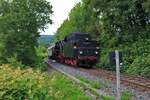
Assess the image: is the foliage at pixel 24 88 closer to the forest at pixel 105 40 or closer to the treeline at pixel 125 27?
the forest at pixel 105 40

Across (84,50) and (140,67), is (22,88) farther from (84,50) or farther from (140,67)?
(84,50)

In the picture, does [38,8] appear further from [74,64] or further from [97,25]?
[74,64]

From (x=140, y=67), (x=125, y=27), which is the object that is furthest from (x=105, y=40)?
(x=140, y=67)

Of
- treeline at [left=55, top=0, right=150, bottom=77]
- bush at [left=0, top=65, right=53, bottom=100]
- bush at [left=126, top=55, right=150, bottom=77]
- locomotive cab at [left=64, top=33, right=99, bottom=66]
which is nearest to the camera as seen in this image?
bush at [left=0, top=65, right=53, bottom=100]

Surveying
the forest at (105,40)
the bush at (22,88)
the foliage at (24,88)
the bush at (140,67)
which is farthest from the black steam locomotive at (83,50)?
the bush at (22,88)

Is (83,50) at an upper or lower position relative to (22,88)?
upper

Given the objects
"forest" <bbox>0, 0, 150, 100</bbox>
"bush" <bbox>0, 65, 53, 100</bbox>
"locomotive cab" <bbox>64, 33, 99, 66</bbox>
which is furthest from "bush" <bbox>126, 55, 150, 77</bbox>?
"bush" <bbox>0, 65, 53, 100</bbox>

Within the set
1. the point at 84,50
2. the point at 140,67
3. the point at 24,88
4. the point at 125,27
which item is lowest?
the point at 140,67

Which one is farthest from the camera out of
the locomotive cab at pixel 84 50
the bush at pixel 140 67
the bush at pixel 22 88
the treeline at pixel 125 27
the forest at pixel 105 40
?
the locomotive cab at pixel 84 50

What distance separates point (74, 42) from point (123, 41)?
5.02 meters

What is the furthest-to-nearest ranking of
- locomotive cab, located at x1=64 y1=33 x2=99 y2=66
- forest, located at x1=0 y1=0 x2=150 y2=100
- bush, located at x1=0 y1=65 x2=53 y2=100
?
locomotive cab, located at x1=64 y1=33 x2=99 y2=66 → forest, located at x1=0 y1=0 x2=150 y2=100 → bush, located at x1=0 y1=65 x2=53 y2=100

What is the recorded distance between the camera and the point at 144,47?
3728 cm

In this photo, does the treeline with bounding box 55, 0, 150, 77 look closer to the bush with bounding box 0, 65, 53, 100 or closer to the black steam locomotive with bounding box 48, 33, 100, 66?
the black steam locomotive with bounding box 48, 33, 100, 66

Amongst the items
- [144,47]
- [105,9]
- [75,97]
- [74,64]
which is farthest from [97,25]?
[75,97]
